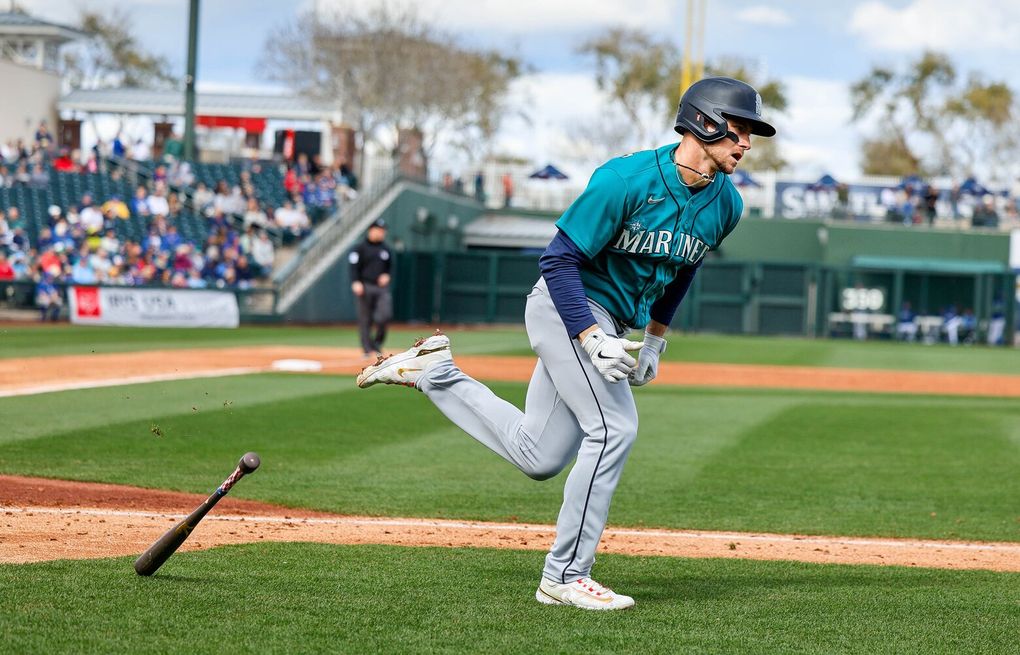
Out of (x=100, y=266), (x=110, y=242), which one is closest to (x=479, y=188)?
(x=110, y=242)

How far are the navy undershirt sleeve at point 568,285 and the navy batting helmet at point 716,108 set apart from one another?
24.1 inches

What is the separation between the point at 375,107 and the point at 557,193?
11958 mm

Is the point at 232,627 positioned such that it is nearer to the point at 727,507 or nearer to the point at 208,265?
the point at 727,507

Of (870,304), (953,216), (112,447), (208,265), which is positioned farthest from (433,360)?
(953,216)

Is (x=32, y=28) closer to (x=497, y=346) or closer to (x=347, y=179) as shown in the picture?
(x=347, y=179)

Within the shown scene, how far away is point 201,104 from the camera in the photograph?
51.6 m

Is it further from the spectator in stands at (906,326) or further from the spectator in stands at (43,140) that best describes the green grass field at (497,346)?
the spectator in stands at (43,140)

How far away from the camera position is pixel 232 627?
4336 millimetres

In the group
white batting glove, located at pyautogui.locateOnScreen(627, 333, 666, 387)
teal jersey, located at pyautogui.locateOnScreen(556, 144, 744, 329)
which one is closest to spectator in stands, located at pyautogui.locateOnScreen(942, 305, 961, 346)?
white batting glove, located at pyautogui.locateOnScreen(627, 333, 666, 387)

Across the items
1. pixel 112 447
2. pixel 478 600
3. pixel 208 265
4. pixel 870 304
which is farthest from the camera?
pixel 870 304

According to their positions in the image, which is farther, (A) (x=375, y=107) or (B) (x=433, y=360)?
(A) (x=375, y=107)

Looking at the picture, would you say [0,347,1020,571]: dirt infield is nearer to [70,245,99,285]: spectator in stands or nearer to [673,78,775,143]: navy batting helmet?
[673,78,775,143]: navy batting helmet

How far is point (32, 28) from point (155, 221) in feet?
73.9

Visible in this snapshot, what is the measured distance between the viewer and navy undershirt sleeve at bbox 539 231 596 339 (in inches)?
192
